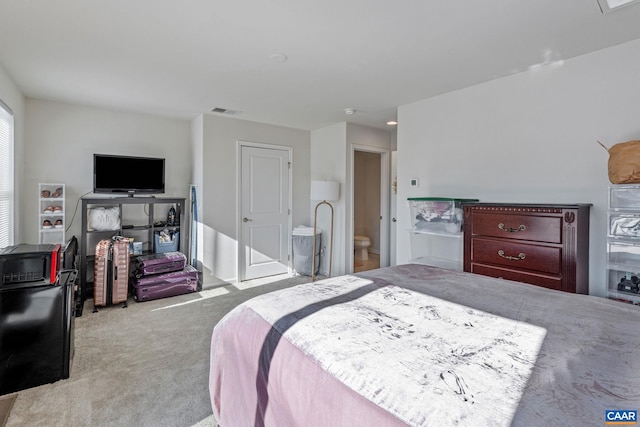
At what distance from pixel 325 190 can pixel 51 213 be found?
131 inches

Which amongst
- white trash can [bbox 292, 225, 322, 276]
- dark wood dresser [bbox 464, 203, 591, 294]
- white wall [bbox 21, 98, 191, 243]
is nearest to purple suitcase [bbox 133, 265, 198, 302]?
white wall [bbox 21, 98, 191, 243]

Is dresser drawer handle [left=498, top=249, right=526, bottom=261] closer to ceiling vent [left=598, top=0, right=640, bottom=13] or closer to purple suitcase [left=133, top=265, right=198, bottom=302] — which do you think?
ceiling vent [left=598, top=0, right=640, bottom=13]

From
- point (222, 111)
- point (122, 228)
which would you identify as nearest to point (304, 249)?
point (222, 111)

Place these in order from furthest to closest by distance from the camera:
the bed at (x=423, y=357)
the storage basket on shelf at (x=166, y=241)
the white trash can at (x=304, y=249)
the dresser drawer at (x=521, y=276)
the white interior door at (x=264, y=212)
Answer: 1. the white trash can at (x=304, y=249)
2. the white interior door at (x=264, y=212)
3. the storage basket on shelf at (x=166, y=241)
4. the dresser drawer at (x=521, y=276)
5. the bed at (x=423, y=357)

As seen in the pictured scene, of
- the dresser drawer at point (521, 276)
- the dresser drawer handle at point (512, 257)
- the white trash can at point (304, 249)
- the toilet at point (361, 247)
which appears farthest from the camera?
the toilet at point (361, 247)

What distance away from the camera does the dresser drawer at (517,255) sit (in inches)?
88.5

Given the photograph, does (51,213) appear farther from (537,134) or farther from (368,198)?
(368,198)

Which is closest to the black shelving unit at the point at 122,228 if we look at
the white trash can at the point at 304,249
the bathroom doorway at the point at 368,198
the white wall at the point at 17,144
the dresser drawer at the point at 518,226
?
the white wall at the point at 17,144

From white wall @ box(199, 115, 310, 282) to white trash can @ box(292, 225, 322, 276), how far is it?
37.3 inches

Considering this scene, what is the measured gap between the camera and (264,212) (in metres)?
5.00

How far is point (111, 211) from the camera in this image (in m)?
4.00

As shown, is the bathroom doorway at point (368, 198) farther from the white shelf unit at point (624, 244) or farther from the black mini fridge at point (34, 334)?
the black mini fridge at point (34, 334)

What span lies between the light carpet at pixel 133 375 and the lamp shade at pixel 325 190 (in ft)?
6.69

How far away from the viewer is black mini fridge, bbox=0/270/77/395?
2098 mm
